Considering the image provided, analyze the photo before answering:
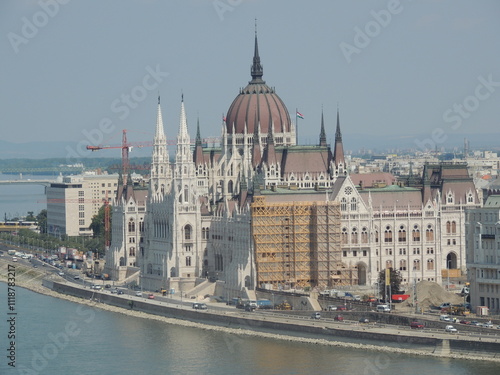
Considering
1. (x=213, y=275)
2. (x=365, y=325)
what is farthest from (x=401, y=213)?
(x=365, y=325)

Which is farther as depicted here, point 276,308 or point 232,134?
point 232,134

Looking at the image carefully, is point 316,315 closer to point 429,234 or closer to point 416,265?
point 416,265

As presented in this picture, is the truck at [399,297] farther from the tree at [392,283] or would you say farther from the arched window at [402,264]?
Result: the arched window at [402,264]

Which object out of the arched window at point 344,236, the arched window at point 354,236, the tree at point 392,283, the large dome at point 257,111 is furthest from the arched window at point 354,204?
the large dome at point 257,111

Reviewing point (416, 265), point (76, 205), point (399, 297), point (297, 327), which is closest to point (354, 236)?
point (416, 265)

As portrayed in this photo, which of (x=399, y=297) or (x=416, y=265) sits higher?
(x=416, y=265)

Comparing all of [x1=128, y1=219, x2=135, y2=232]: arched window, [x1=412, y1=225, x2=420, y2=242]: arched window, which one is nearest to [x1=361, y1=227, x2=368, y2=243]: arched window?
[x1=412, y1=225, x2=420, y2=242]: arched window

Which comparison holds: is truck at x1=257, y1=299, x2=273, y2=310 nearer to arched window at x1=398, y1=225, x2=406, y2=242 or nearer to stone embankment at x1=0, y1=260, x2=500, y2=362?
stone embankment at x1=0, y1=260, x2=500, y2=362

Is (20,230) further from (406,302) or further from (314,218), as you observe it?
(406,302)
